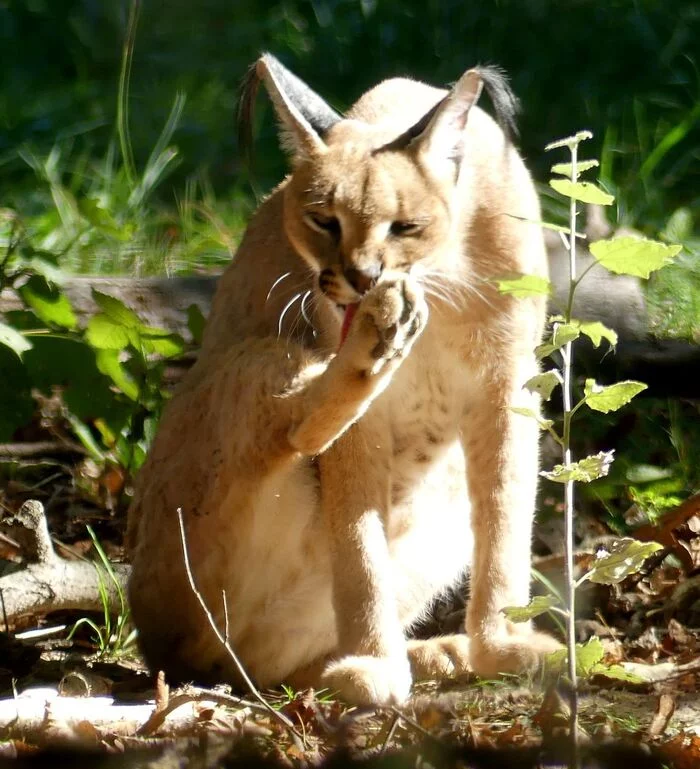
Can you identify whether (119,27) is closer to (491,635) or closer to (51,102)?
(51,102)

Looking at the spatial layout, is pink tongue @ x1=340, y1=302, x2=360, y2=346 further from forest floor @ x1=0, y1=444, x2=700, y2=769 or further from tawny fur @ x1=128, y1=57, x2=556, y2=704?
forest floor @ x1=0, y1=444, x2=700, y2=769

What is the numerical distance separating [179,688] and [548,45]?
5.75 metres

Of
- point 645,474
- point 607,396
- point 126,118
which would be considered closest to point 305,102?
point 607,396

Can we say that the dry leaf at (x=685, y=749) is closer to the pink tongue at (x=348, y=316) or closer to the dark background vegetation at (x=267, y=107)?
the pink tongue at (x=348, y=316)

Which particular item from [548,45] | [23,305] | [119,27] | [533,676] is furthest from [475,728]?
[119,27]

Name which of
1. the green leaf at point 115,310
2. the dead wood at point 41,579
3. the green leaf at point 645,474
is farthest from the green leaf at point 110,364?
the green leaf at point 645,474

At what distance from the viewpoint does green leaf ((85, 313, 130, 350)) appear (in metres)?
4.71

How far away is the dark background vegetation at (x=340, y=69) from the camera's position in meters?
7.67

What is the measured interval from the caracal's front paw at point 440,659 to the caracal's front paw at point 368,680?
29cm

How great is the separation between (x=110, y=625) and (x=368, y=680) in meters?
1.33

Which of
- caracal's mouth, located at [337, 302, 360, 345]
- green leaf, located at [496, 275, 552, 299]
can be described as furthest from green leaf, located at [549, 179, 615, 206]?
caracal's mouth, located at [337, 302, 360, 345]

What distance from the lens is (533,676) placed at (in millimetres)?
3863

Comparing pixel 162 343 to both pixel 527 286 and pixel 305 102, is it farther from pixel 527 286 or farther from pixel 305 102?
pixel 527 286

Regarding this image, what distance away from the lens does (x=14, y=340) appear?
4.48m
